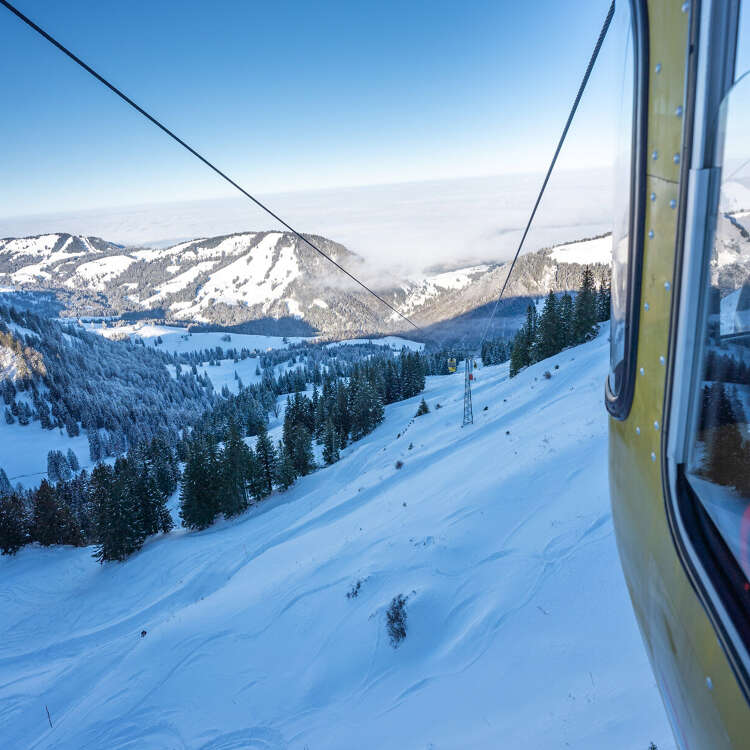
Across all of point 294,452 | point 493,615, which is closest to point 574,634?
point 493,615

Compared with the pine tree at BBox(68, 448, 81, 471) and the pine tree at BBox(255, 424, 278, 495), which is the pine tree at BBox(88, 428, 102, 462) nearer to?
the pine tree at BBox(68, 448, 81, 471)

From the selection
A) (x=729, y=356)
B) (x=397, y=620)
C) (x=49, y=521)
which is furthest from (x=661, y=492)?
(x=49, y=521)

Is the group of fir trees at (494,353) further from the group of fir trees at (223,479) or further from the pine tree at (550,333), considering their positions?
the group of fir trees at (223,479)

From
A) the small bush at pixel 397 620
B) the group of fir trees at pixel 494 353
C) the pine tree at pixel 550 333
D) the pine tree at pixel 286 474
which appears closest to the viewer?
the small bush at pixel 397 620

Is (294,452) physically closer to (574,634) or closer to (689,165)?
(574,634)

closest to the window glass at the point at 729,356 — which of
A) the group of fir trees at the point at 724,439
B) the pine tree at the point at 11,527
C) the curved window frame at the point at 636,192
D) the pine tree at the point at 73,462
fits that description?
the group of fir trees at the point at 724,439

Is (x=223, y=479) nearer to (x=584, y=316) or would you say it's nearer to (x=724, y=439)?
(x=724, y=439)
